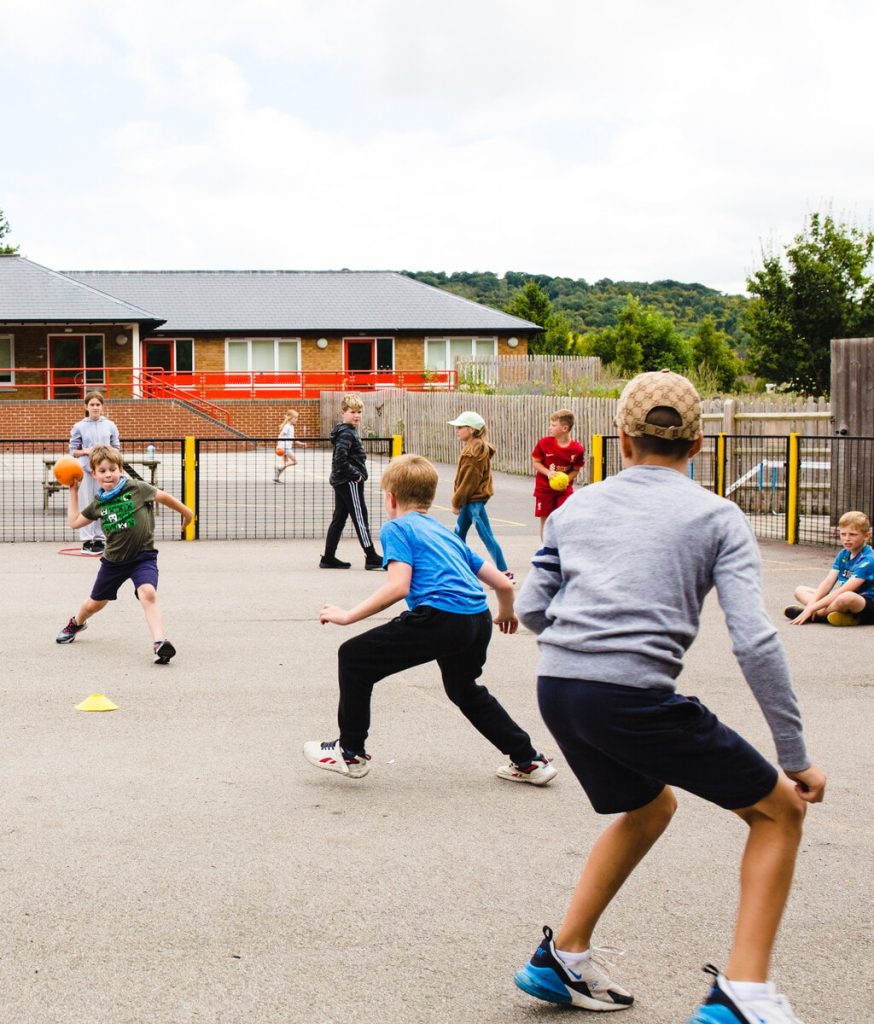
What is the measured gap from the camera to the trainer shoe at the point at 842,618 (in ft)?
35.0

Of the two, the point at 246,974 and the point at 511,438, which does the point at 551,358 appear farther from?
the point at 246,974

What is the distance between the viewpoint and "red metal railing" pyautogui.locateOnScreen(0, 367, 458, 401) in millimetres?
45844

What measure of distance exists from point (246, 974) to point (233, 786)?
82.0 inches

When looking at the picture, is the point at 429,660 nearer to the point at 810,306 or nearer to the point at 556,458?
the point at 556,458

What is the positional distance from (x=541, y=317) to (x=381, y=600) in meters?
64.7

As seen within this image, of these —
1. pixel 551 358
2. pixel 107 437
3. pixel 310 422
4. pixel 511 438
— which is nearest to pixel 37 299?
pixel 310 422

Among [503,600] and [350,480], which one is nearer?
[503,600]

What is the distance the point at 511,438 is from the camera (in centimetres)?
3312

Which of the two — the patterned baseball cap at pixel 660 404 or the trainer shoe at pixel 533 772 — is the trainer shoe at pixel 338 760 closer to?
the trainer shoe at pixel 533 772

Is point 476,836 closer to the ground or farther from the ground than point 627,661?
closer to the ground

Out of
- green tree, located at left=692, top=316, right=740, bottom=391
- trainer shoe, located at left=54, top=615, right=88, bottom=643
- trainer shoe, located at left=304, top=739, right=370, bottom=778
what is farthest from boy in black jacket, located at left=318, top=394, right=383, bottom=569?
green tree, located at left=692, top=316, right=740, bottom=391

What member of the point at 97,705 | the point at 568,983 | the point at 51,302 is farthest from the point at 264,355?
the point at 568,983

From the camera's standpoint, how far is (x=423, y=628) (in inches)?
226

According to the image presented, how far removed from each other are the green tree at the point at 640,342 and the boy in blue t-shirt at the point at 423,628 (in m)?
58.3
